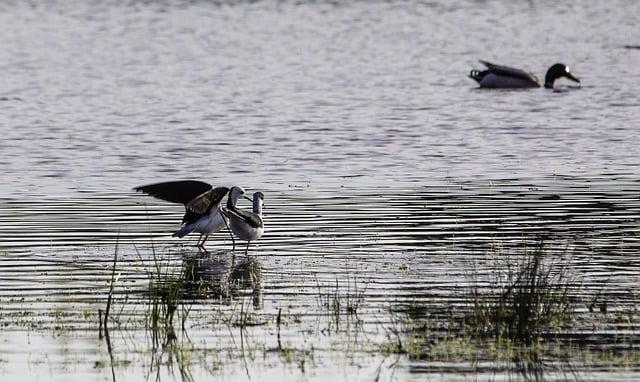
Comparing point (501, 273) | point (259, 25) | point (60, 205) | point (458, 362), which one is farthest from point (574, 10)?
point (458, 362)

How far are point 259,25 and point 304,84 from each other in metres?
14.4

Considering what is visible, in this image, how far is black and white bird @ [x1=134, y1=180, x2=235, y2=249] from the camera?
1491cm

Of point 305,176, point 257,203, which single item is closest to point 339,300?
point 257,203

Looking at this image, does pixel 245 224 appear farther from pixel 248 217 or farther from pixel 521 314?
pixel 521 314

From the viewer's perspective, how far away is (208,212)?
49.4ft

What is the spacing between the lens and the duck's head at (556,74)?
3188cm

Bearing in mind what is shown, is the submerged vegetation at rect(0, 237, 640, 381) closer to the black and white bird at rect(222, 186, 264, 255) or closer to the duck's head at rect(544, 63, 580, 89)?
the black and white bird at rect(222, 186, 264, 255)

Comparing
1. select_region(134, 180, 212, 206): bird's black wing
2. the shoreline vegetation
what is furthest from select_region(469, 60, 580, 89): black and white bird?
→ the shoreline vegetation

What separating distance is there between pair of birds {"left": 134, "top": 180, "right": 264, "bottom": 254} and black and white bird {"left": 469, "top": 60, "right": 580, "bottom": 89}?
16.6 m

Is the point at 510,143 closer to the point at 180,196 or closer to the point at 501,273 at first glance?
the point at 180,196

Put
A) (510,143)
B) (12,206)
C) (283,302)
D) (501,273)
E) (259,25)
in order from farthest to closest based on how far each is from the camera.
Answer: (259,25), (510,143), (12,206), (501,273), (283,302)

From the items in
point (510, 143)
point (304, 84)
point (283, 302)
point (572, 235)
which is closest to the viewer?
point (283, 302)

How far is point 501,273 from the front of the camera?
1274 centimetres

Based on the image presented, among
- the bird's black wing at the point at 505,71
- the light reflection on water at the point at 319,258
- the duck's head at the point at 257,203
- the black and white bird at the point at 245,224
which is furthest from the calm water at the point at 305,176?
the bird's black wing at the point at 505,71
